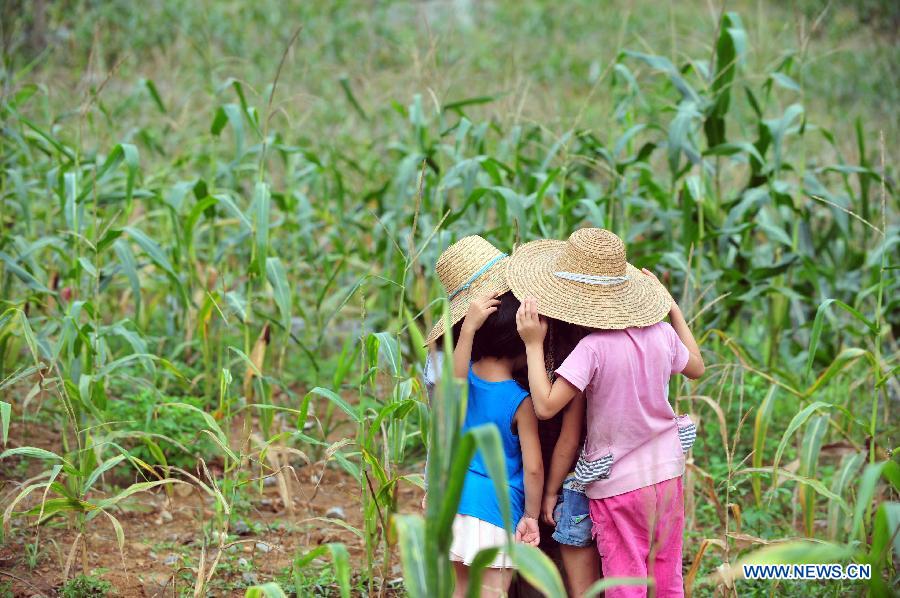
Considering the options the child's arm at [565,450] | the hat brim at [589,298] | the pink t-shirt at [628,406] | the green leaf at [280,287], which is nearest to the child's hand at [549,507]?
the child's arm at [565,450]

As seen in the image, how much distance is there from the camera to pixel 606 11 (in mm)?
13602

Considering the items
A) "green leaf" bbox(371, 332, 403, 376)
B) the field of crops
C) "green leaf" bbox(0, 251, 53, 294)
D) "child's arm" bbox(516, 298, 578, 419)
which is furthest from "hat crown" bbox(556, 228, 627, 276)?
"green leaf" bbox(0, 251, 53, 294)

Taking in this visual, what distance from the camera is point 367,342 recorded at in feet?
8.53

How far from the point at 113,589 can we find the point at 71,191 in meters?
1.52

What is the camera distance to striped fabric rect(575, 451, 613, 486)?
226 centimetres

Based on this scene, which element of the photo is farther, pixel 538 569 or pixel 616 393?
pixel 616 393

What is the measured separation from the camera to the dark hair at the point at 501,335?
233cm

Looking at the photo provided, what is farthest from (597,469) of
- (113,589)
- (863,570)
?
(113,589)

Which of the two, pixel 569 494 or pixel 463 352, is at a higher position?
pixel 463 352

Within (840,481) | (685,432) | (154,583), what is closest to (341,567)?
(685,432)

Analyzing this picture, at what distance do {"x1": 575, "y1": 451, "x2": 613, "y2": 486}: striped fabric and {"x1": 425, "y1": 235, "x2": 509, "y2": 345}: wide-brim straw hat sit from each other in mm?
497

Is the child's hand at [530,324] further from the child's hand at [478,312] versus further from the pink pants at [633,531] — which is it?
the pink pants at [633,531]

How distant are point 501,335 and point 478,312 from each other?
0.10 metres

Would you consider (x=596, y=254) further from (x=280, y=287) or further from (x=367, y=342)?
(x=280, y=287)
